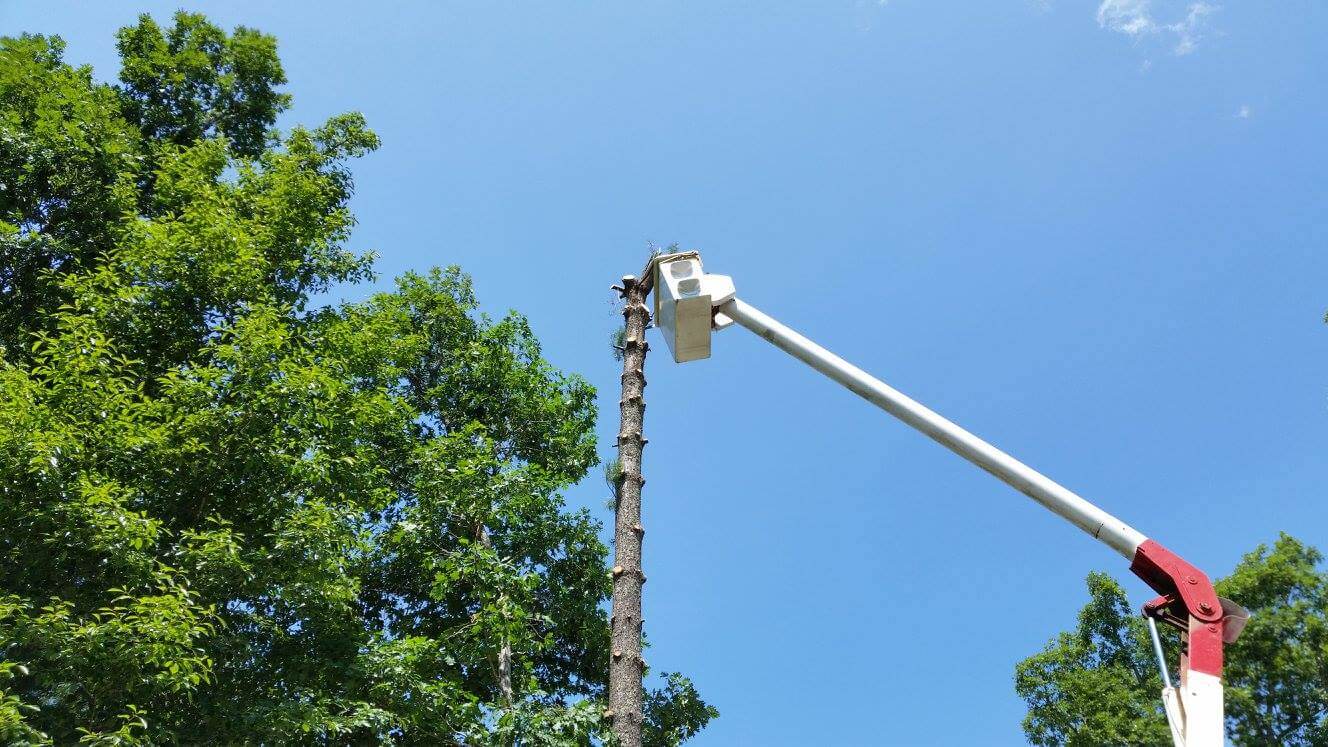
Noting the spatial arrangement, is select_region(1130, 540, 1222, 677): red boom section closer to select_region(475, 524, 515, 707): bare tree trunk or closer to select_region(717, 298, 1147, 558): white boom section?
select_region(717, 298, 1147, 558): white boom section

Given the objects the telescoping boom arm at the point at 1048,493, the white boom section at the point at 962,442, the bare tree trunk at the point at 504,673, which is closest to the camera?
the telescoping boom arm at the point at 1048,493

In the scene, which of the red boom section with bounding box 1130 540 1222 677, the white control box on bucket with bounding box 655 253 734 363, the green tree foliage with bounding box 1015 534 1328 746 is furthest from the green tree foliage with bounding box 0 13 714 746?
the green tree foliage with bounding box 1015 534 1328 746

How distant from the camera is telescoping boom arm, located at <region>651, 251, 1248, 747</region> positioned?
4.11 meters

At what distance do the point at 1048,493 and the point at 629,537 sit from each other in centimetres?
298

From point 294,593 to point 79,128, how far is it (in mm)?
8848

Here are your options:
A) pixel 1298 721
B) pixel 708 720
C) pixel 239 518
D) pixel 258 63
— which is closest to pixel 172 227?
pixel 239 518

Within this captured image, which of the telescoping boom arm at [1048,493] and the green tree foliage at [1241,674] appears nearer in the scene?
the telescoping boom arm at [1048,493]

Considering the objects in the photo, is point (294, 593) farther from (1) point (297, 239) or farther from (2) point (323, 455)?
(1) point (297, 239)

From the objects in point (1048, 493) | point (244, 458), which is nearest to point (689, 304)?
point (1048, 493)

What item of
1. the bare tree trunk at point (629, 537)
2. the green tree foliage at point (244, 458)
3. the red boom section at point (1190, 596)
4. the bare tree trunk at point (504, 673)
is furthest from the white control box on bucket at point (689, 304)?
the bare tree trunk at point (504, 673)

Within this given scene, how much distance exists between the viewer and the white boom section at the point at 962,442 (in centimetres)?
461

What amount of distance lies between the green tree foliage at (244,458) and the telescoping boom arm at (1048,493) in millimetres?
5325

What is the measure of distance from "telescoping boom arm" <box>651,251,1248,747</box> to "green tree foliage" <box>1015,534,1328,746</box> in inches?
876

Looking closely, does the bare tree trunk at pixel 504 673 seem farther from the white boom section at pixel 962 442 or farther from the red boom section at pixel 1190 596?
the red boom section at pixel 1190 596
